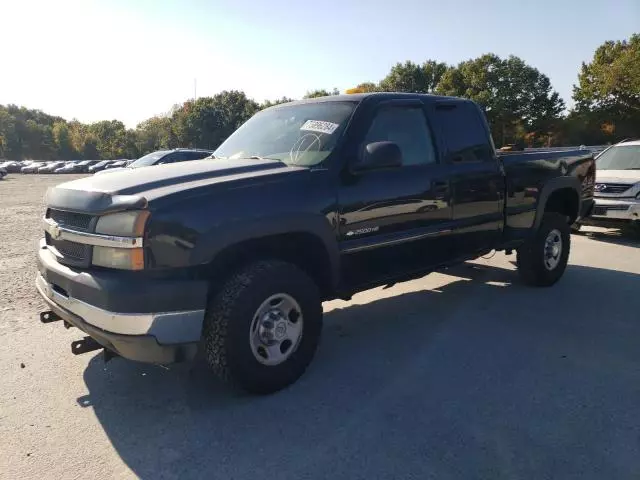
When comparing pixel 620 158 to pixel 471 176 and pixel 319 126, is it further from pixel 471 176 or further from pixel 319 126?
pixel 319 126

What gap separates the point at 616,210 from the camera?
29.1ft

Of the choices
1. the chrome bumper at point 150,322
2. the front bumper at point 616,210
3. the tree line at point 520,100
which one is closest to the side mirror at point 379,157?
the chrome bumper at point 150,322

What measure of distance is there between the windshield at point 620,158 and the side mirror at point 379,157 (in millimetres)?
7954

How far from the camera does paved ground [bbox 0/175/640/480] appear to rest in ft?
8.93

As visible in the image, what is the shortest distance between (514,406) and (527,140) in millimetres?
55399

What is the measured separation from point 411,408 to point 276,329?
1000 millimetres

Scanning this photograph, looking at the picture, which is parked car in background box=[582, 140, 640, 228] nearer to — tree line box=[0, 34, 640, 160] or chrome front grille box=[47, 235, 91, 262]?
chrome front grille box=[47, 235, 91, 262]

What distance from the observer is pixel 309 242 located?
3646mm

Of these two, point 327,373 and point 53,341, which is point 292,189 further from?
point 53,341

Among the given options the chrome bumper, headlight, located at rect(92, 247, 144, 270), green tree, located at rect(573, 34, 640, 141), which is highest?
green tree, located at rect(573, 34, 640, 141)

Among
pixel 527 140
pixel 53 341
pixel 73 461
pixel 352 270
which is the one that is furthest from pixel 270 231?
pixel 527 140

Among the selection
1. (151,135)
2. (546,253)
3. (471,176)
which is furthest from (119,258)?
(151,135)

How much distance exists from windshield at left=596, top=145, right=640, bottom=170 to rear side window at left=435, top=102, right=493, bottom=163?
6.23 m

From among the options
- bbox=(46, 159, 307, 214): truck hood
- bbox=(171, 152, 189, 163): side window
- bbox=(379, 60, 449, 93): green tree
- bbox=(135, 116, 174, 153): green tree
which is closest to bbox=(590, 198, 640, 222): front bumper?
bbox=(46, 159, 307, 214): truck hood
